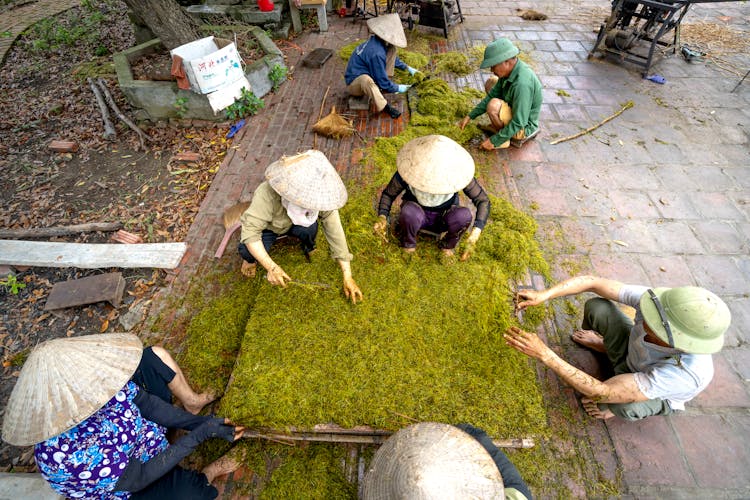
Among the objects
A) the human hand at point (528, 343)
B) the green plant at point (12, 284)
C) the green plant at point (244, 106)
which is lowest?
the green plant at point (12, 284)

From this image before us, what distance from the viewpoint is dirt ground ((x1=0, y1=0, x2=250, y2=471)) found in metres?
3.54

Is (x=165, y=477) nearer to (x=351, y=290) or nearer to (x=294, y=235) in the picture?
(x=351, y=290)

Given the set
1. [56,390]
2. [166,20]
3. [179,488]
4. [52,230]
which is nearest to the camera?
[56,390]

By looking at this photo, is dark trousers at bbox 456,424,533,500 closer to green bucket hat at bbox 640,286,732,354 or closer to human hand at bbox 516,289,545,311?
human hand at bbox 516,289,545,311

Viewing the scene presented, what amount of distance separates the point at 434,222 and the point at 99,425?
2802mm

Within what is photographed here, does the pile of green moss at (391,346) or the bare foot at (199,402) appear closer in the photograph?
the pile of green moss at (391,346)

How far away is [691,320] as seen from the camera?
Result: 206 cm

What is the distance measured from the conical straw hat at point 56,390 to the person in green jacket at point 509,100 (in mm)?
4347

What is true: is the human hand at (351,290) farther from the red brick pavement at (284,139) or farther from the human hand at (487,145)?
the human hand at (487,145)

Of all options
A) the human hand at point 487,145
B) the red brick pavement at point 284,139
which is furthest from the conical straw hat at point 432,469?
the human hand at point 487,145

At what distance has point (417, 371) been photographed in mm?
2754

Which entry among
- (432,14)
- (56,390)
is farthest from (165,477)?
(432,14)

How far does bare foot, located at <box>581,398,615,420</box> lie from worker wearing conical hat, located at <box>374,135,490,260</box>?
1.51m

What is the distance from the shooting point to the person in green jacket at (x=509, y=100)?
13.2ft
